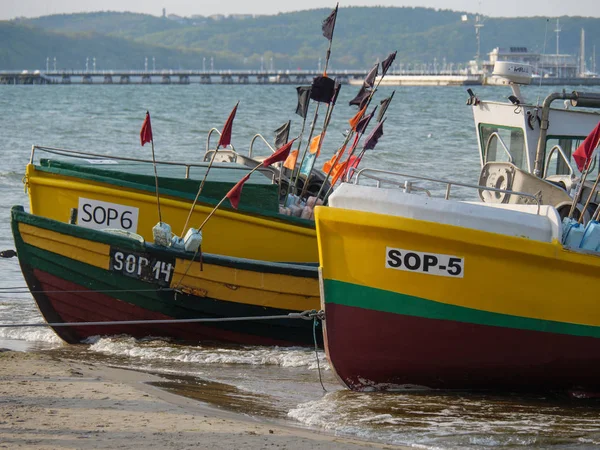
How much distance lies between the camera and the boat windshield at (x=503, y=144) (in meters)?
12.6

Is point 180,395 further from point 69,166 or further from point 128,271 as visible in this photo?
point 69,166

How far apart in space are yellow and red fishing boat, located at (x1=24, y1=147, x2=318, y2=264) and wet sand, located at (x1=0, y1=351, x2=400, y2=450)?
9.36ft

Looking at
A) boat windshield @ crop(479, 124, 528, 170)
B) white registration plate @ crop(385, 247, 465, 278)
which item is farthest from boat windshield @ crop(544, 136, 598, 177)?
white registration plate @ crop(385, 247, 465, 278)

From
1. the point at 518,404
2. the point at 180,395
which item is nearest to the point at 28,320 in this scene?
the point at 180,395

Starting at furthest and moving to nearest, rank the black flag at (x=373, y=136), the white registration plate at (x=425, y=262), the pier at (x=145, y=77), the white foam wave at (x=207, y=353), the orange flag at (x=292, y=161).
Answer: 1. the pier at (x=145, y=77)
2. the orange flag at (x=292, y=161)
3. the black flag at (x=373, y=136)
4. the white foam wave at (x=207, y=353)
5. the white registration plate at (x=425, y=262)

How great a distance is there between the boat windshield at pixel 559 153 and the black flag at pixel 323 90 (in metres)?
2.52

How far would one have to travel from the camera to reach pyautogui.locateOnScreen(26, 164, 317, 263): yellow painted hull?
11.6 meters

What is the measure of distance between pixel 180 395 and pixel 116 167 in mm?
3906

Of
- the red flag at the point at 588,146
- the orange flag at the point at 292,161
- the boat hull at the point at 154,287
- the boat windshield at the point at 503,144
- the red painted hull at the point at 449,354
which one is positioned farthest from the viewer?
the orange flag at the point at 292,161

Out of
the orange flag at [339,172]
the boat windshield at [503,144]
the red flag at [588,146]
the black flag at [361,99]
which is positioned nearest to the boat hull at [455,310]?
the red flag at [588,146]

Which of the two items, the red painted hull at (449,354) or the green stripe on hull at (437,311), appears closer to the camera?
the green stripe on hull at (437,311)

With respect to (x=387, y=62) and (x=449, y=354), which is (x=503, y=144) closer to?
(x=387, y=62)

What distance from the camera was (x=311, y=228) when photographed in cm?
1166

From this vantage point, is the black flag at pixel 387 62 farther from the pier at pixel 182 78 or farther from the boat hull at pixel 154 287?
the pier at pixel 182 78
